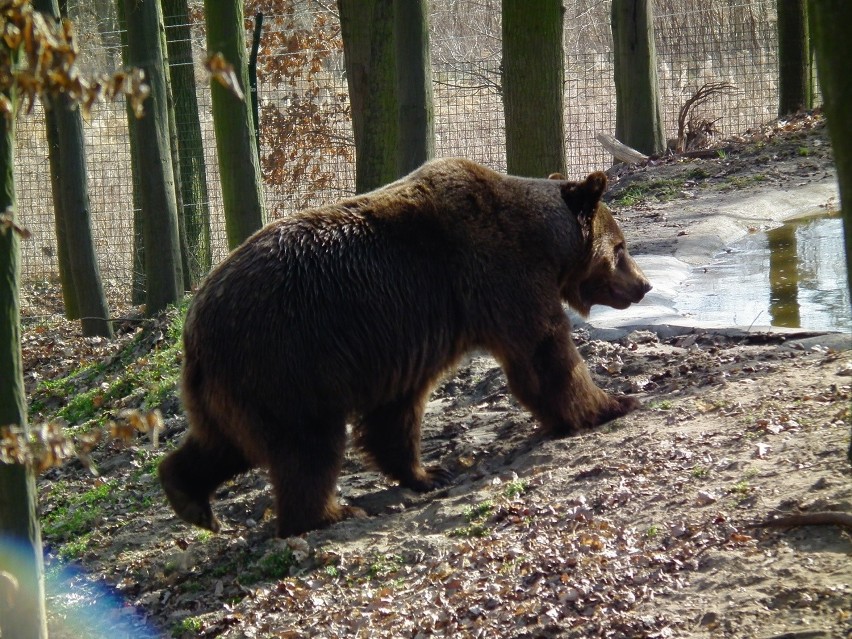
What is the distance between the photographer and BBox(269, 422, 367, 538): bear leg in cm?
585

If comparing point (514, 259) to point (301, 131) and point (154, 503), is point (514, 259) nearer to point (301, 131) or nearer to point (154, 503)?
point (154, 503)

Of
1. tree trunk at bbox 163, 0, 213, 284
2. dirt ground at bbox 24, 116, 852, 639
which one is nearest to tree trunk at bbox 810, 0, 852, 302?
dirt ground at bbox 24, 116, 852, 639

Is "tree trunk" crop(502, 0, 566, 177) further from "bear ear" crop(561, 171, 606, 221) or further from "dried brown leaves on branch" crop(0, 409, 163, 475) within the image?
"dried brown leaves on branch" crop(0, 409, 163, 475)

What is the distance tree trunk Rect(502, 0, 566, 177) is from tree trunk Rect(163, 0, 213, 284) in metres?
5.17

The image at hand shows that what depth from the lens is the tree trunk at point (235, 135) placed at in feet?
32.2

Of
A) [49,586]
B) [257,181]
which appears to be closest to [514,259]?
[49,586]

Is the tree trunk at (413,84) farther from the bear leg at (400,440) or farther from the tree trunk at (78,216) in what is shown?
the tree trunk at (78,216)

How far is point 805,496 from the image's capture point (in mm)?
4395

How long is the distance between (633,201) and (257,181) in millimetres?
5616

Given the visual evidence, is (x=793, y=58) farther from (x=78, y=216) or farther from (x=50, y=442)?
(x=50, y=442)

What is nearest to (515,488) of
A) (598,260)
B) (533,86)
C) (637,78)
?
(598,260)

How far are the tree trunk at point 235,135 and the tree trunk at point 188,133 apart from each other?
10.8 feet

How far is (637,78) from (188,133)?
23.0 feet

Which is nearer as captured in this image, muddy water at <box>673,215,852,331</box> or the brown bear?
the brown bear
